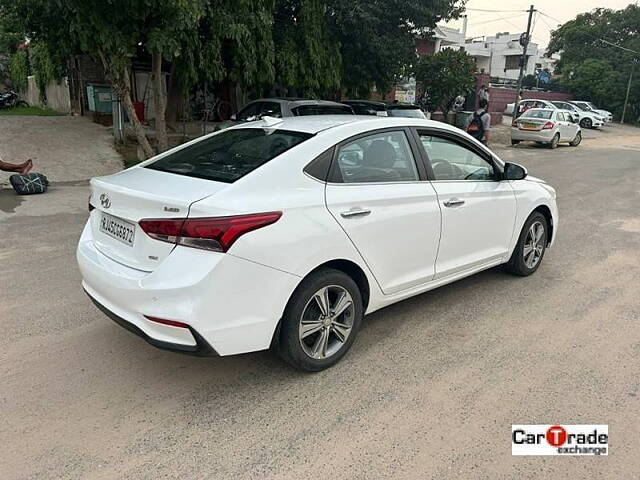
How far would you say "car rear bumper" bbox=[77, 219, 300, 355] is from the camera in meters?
2.55

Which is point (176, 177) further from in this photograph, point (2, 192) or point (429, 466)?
point (2, 192)

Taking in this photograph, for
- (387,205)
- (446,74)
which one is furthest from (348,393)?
(446,74)

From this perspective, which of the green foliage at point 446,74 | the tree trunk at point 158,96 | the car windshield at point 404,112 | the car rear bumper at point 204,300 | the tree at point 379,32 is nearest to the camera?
the car rear bumper at point 204,300

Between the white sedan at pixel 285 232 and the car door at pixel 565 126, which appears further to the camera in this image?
the car door at pixel 565 126

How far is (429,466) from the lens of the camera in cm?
241

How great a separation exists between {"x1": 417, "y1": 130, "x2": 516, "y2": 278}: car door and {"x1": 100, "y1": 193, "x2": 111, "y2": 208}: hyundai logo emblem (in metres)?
2.22

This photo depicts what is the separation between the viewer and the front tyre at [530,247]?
4.73 meters

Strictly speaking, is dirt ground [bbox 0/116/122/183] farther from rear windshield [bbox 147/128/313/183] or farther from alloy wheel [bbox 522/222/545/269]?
alloy wheel [bbox 522/222/545/269]

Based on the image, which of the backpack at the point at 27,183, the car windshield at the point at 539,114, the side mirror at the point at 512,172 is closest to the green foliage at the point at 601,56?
the car windshield at the point at 539,114

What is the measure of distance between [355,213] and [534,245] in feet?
8.66

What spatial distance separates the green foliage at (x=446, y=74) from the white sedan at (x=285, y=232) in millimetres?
17356

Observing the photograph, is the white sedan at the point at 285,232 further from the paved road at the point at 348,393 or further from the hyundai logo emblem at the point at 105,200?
the paved road at the point at 348,393

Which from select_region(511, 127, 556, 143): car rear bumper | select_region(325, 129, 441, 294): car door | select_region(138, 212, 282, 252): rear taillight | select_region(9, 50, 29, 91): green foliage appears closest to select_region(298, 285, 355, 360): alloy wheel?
select_region(325, 129, 441, 294): car door

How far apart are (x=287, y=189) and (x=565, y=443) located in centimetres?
203
